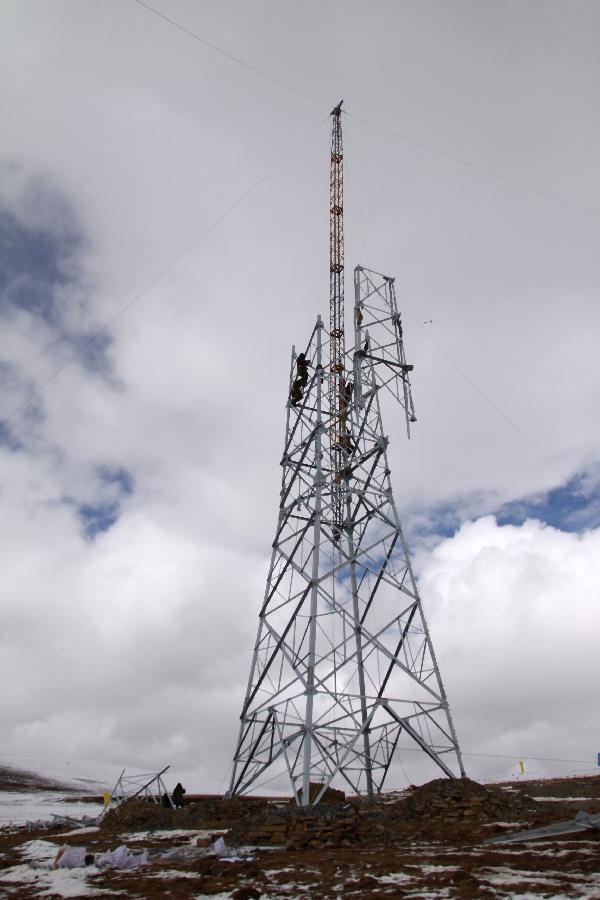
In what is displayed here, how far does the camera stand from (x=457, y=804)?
18.7 m

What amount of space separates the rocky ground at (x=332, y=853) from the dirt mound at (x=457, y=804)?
37 mm

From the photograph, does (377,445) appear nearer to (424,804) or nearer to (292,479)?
(292,479)

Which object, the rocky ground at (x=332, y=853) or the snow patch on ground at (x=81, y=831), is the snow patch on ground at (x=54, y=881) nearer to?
the rocky ground at (x=332, y=853)

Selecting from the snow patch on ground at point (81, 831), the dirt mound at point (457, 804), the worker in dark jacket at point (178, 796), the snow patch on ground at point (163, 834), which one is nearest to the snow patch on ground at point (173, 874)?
the snow patch on ground at point (163, 834)

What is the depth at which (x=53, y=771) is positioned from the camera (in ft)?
215

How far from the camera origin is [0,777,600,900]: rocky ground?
10.2m

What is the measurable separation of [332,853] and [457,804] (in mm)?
6459

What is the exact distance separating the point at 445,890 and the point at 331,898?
6.37ft

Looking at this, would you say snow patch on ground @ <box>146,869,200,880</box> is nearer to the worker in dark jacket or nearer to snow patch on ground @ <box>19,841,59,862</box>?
snow patch on ground @ <box>19,841,59,862</box>

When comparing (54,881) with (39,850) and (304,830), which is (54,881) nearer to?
(39,850)

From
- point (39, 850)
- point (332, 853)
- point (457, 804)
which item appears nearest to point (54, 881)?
point (39, 850)

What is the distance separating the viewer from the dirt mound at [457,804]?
18.2 m

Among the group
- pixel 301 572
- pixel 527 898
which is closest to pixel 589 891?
pixel 527 898

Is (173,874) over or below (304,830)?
below
